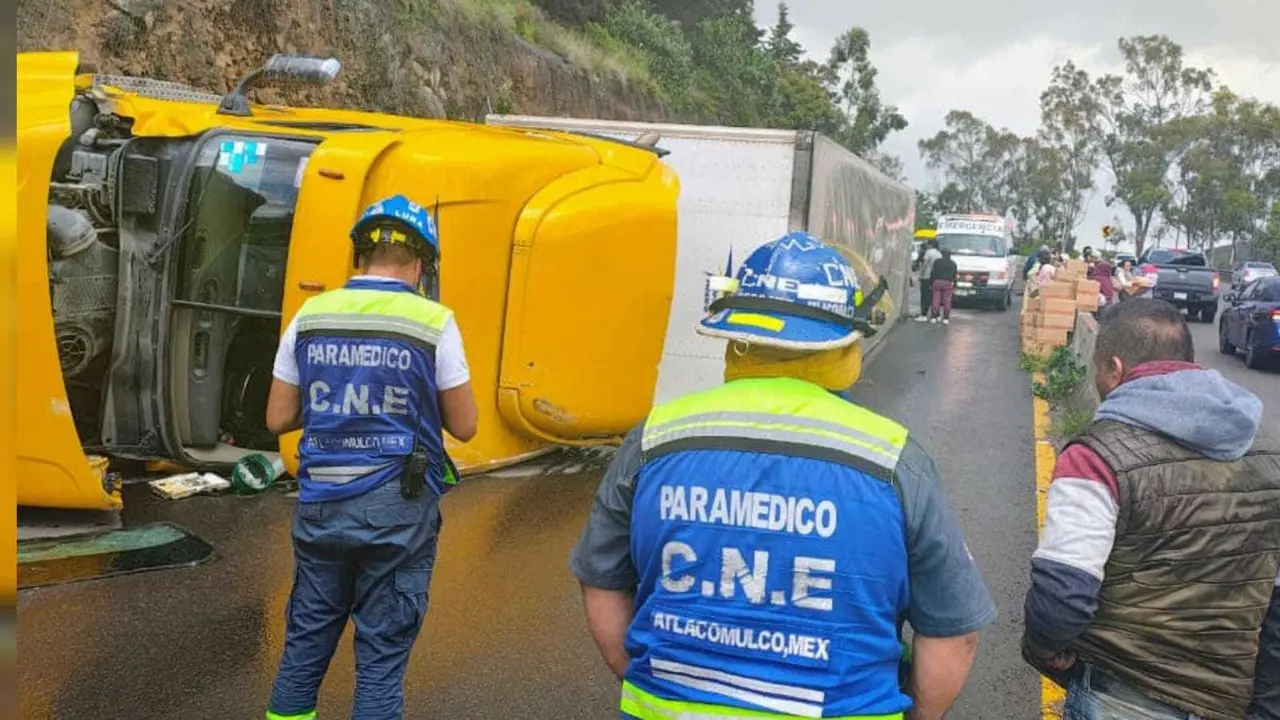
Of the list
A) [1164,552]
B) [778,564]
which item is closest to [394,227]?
[778,564]

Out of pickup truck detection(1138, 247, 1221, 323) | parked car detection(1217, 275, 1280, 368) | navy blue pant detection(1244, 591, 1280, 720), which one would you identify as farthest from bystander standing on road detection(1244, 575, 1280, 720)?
pickup truck detection(1138, 247, 1221, 323)

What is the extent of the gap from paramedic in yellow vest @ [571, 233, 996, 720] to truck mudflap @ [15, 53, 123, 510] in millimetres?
4122

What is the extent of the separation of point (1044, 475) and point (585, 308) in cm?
398

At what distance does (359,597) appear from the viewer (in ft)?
9.86

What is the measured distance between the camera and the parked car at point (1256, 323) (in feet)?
52.0

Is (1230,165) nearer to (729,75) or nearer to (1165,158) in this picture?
(1165,158)

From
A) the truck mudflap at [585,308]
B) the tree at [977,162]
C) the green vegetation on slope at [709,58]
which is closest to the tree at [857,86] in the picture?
the green vegetation on slope at [709,58]

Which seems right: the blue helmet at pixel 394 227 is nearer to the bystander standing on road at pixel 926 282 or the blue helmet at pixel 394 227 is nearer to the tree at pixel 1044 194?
the bystander standing on road at pixel 926 282

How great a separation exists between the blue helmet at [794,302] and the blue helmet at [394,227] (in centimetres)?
141

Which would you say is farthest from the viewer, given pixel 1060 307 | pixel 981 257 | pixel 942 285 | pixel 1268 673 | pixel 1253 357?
pixel 981 257

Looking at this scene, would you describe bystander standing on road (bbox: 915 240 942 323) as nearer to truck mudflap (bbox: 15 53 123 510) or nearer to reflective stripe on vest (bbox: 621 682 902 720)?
truck mudflap (bbox: 15 53 123 510)

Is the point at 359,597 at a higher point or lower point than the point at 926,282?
lower

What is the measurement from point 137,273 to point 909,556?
5282 millimetres

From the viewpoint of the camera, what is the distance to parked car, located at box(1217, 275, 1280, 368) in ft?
52.0
